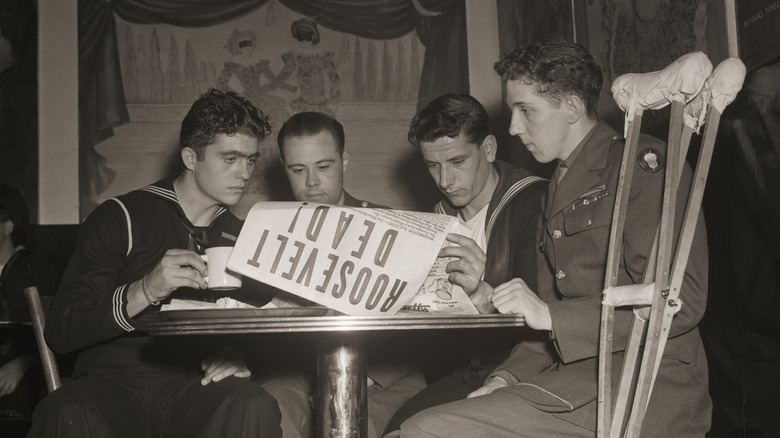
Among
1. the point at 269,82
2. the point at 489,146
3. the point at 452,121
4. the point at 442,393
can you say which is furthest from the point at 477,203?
the point at 269,82

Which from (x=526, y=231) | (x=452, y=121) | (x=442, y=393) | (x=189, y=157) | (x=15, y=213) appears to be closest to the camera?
(x=442, y=393)

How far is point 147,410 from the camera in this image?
304 cm

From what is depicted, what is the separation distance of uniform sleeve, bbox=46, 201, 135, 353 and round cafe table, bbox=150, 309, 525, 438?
2.66ft

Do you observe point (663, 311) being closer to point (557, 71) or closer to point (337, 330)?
point (337, 330)

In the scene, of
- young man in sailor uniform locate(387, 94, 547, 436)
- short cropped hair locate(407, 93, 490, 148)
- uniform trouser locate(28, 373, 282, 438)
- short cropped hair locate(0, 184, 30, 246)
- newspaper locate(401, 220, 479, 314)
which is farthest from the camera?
short cropped hair locate(0, 184, 30, 246)

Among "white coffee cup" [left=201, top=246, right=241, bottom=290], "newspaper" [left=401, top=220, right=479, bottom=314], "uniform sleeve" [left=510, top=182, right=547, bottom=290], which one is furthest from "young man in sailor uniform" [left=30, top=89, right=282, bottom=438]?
"uniform sleeve" [left=510, top=182, right=547, bottom=290]

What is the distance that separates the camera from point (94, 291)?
302cm

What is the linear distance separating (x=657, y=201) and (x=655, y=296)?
0.36 m

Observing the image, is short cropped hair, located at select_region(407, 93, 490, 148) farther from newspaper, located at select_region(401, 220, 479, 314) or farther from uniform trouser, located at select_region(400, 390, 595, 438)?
uniform trouser, located at select_region(400, 390, 595, 438)

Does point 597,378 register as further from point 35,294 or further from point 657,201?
point 35,294

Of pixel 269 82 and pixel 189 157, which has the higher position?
pixel 269 82

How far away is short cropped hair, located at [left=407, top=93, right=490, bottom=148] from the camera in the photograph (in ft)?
11.8

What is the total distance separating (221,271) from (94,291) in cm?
85

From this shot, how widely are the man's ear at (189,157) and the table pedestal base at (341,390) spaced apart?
1322 mm
